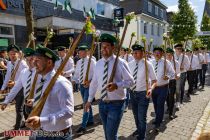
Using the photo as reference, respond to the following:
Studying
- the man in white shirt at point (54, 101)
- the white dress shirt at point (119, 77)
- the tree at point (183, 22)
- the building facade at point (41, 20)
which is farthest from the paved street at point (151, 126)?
the tree at point (183, 22)

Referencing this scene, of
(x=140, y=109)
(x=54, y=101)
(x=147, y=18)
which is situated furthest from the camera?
(x=147, y=18)

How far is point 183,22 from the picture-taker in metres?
38.5

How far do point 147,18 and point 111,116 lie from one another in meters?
36.1

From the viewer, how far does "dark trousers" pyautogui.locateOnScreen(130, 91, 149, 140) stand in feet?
19.3

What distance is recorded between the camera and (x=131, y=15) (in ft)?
17.0

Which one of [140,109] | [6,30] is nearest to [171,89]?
[140,109]

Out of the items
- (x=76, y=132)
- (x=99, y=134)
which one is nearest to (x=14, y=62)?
(x=76, y=132)

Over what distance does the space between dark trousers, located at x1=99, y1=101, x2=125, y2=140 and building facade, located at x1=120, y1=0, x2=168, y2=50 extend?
29.6 metres

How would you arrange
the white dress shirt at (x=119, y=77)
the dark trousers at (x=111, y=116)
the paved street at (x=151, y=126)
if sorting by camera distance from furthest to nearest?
the paved street at (x=151, y=126) < the white dress shirt at (x=119, y=77) < the dark trousers at (x=111, y=116)

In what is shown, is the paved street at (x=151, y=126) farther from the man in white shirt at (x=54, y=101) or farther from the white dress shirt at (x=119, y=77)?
the man in white shirt at (x=54, y=101)

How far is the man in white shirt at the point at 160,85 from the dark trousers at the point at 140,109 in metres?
1.24

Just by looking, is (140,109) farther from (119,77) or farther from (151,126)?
(151,126)

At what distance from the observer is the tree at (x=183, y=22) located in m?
37.9

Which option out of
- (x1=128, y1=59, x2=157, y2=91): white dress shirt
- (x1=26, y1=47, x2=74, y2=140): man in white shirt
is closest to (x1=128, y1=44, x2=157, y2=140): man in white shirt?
(x1=128, y1=59, x2=157, y2=91): white dress shirt
